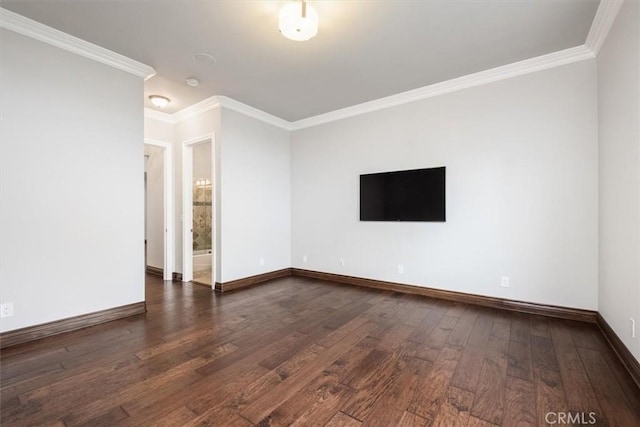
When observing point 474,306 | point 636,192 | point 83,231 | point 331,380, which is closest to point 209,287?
point 83,231

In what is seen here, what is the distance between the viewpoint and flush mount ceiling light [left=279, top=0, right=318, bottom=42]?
2.11m

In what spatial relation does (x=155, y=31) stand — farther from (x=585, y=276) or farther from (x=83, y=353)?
(x=585, y=276)

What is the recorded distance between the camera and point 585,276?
287 cm

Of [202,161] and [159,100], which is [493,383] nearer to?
[159,100]

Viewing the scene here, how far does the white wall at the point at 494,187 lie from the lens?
2.90 m

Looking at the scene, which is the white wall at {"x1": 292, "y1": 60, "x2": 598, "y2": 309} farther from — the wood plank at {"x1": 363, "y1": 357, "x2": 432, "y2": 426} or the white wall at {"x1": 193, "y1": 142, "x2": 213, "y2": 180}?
the white wall at {"x1": 193, "y1": 142, "x2": 213, "y2": 180}

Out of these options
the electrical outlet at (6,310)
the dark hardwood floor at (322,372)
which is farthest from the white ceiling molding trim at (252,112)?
the electrical outlet at (6,310)

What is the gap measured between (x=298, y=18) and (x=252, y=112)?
8.68 ft

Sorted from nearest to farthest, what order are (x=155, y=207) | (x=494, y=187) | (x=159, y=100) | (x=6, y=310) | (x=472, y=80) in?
(x=6, y=310) < (x=494, y=187) < (x=472, y=80) < (x=159, y=100) < (x=155, y=207)

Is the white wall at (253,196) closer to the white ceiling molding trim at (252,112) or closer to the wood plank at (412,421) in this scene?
the white ceiling molding trim at (252,112)

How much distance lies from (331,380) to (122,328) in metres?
2.28

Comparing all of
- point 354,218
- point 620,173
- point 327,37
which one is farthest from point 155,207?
point 620,173

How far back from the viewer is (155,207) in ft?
17.4

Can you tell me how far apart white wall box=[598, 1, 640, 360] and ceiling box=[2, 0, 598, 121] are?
0.45 m
